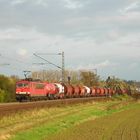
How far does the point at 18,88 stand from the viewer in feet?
211

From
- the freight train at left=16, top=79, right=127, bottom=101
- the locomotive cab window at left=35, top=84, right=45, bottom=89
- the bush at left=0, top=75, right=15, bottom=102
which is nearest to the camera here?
the freight train at left=16, top=79, right=127, bottom=101

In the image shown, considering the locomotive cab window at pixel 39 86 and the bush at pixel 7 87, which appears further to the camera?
the bush at pixel 7 87

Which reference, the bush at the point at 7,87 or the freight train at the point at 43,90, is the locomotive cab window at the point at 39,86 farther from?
the bush at the point at 7,87

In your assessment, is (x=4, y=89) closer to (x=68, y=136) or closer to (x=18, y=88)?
(x=18, y=88)

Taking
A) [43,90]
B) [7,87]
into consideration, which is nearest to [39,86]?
[43,90]

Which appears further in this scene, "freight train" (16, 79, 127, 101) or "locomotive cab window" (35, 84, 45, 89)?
"locomotive cab window" (35, 84, 45, 89)

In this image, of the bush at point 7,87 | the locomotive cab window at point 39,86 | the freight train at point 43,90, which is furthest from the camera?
the bush at point 7,87

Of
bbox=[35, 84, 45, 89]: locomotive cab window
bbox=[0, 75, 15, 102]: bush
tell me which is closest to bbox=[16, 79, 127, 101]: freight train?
bbox=[35, 84, 45, 89]: locomotive cab window

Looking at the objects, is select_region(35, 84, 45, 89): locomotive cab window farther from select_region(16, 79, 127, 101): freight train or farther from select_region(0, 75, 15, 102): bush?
select_region(0, 75, 15, 102): bush

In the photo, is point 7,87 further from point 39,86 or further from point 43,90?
point 39,86

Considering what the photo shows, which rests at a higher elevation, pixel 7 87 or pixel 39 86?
pixel 7 87

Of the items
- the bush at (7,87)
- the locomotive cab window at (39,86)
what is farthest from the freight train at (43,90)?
the bush at (7,87)

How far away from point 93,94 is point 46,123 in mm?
81091

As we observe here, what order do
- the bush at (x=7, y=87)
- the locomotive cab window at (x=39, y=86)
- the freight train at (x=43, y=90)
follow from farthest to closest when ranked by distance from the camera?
the bush at (x=7, y=87) → the locomotive cab window at (x=39, y=86) → the freight train at (x=43, y=90)
